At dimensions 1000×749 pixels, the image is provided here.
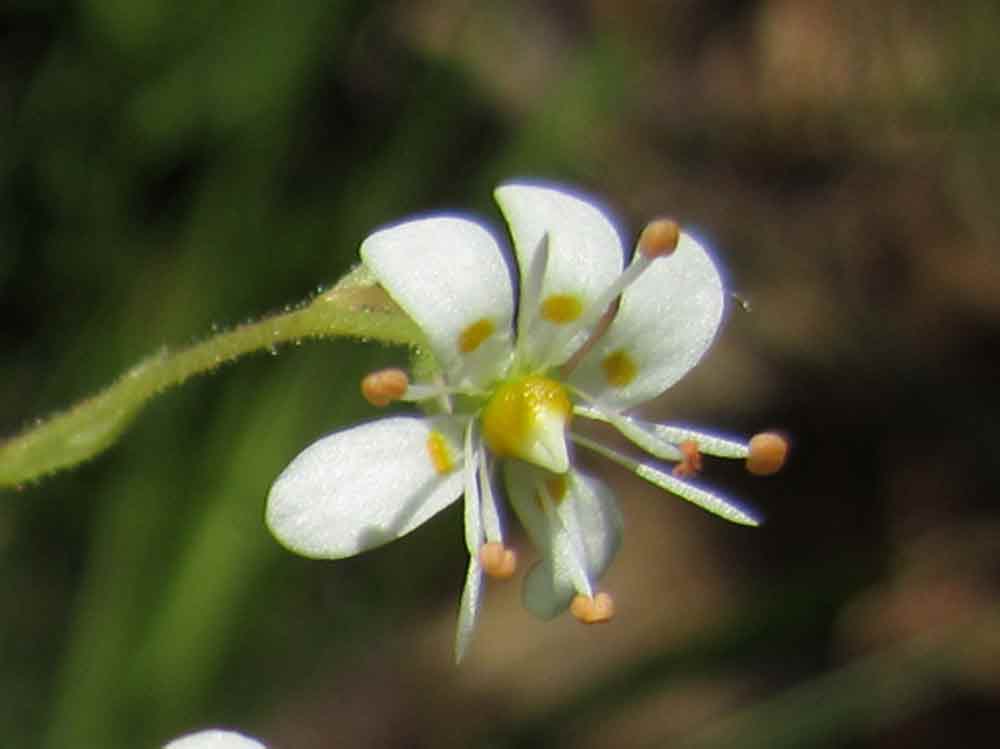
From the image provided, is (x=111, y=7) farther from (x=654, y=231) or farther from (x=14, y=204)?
(x=654, y=231)

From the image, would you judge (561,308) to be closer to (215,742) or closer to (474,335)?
(474,335)

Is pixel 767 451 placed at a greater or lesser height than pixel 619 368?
lesser

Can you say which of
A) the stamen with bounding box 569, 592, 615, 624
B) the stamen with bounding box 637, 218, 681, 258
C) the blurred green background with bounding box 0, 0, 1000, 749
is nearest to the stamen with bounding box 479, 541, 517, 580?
the stamen with bounding box 569, 592, 615, 624

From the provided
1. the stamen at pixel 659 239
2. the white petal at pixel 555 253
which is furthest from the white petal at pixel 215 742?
the stamen at pixel 659 239

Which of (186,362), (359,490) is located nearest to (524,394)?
(359,490)

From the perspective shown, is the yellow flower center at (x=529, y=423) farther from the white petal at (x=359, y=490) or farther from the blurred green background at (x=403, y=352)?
the blurred green background at (x=403, y=352)

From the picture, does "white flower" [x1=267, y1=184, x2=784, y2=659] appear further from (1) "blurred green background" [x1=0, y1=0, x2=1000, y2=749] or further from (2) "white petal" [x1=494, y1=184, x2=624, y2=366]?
A: (1) "blurred green background" [x1=0, y1=0, x2=1000, y2=749]

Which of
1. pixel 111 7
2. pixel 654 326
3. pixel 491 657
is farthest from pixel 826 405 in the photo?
pixel 654 326

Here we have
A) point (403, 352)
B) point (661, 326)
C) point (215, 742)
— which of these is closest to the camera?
point (215, 742)
